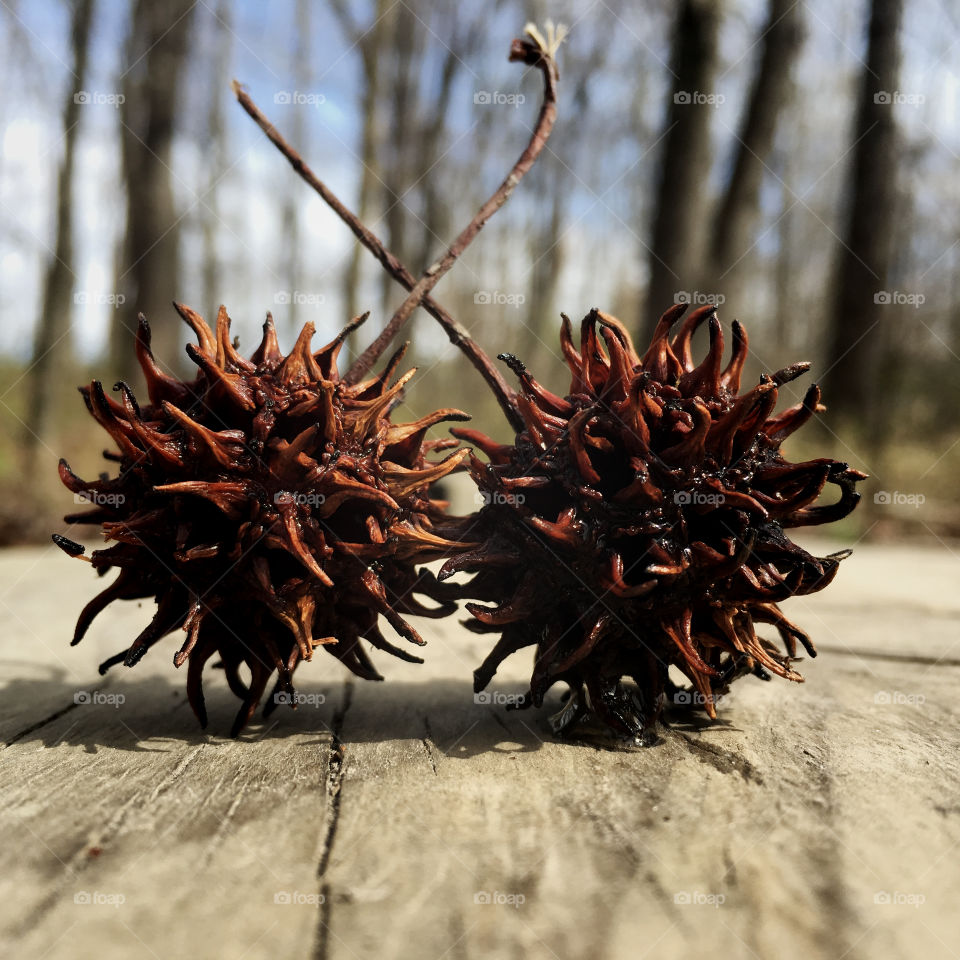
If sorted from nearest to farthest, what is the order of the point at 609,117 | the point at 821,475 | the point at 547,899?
the point at 547,899 < the point at 821,475 < the point at 609,117

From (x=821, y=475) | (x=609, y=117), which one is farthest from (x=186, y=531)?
(x=609, y=117)

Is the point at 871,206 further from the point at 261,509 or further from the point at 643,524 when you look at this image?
the point at 261,509

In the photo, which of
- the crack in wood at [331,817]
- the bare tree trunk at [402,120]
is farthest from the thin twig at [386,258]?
the bare tree trunk at [402,120]

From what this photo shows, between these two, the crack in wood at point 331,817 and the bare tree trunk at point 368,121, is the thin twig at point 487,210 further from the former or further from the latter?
the bare tree trunk at point 368,121

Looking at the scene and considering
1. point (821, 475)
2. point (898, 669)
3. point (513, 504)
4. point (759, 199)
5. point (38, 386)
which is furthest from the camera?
point (38, 386)

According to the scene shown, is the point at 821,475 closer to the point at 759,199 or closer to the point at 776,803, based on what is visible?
the point at 776,803

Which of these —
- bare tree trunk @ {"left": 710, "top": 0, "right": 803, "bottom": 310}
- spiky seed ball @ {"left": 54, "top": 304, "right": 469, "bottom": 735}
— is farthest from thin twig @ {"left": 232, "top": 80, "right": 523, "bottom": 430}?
bare tree trunk @ {"left": 710, "top": 0, "right": 803, "bottom": 310}
